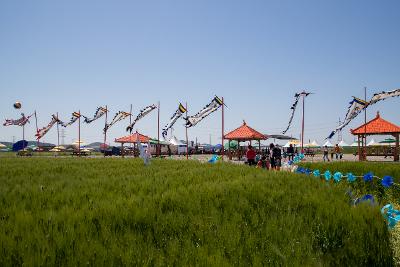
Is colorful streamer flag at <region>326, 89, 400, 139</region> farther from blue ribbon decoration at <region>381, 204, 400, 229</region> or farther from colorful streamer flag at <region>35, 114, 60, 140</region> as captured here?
colorful streamer flag at <region>35, 114, 60, 140</region>

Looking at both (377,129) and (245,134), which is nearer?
(377,129)

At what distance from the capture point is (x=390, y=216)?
5.79 meters

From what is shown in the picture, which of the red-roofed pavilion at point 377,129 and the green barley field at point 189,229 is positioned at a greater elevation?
the red-roofed pavilion at point 377,129

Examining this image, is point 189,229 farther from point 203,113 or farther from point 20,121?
point 20,121

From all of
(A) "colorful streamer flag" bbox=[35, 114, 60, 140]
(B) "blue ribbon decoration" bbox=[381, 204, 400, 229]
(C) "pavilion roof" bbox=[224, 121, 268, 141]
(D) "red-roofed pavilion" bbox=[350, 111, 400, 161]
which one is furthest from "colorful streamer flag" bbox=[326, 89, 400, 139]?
(A) "colorful streamer flag" bbox=[35, 114, 60, 140]

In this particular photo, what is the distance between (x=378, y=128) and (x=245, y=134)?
418 inches

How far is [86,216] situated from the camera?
15.0ft

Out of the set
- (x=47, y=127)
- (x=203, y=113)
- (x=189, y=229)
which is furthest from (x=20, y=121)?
(x=189, y=229)

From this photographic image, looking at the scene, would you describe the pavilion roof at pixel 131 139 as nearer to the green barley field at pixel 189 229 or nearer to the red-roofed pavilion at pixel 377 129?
the red-roofed pavilion at pixel 377 129

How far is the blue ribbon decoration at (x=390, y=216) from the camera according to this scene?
5.60m

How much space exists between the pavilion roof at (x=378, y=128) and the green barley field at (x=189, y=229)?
23766 mm

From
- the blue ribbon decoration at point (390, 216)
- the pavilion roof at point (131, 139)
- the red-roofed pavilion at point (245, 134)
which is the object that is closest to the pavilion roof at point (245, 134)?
the red-roofed pavilion at point (245, 134)

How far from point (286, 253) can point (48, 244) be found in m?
2.55

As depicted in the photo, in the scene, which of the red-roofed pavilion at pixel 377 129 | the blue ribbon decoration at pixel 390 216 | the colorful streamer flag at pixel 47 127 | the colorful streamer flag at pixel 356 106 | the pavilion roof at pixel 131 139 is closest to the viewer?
the blue ribbon decoration at pixel 390 216
